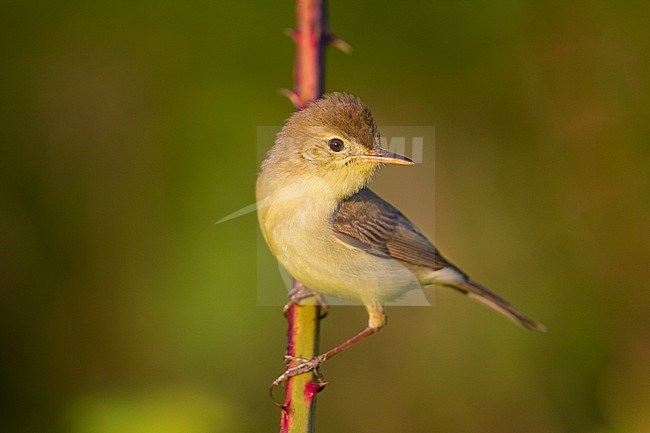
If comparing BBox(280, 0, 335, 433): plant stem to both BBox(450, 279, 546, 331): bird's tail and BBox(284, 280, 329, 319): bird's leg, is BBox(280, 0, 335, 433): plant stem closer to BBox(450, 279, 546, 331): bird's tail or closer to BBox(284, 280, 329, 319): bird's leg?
BBox(284, 280, 329, 319): bird's leg

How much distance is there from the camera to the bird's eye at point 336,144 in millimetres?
3873

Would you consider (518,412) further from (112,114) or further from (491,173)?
(112,114)

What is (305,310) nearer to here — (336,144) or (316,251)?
(316,251)

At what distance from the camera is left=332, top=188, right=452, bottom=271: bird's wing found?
4.07 m

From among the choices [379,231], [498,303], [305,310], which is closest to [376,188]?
[379,231]

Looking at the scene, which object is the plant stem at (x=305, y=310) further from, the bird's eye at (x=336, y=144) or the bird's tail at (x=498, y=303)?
the bird's tail at (x=498, y=303)

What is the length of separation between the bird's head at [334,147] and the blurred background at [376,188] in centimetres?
106

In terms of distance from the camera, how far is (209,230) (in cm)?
491

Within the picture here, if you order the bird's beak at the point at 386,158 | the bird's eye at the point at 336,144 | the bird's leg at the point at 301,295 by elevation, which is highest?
the bird's eye at the point at 336,144

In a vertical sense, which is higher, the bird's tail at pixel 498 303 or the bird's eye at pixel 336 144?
the bird's eye at pixel 336 144

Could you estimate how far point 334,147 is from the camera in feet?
12.8

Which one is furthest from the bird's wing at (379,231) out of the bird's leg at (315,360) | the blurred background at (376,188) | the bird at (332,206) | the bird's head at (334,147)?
the blurred background at (376,188)

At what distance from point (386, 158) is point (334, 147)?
272 millimetres

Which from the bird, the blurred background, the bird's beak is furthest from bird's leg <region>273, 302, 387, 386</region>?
the blurred background
